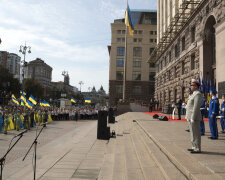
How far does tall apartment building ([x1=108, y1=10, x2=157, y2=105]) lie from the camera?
60.3 metres

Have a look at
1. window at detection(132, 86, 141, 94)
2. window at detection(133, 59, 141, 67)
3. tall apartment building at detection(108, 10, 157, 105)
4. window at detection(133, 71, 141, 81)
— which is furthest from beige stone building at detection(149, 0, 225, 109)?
window at detection(133, 59, 141, 67)

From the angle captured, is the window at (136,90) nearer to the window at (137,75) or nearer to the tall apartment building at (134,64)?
the tall apartment building at (134,64)

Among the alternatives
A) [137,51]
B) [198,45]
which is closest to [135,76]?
[137,51]

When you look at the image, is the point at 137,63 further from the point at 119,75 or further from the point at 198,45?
the point at 198,45

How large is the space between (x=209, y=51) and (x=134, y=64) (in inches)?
1687

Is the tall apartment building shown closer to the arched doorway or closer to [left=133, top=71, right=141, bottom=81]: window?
[left=133, top=71, right=141, bottom=81]: window

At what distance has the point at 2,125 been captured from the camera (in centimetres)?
1633

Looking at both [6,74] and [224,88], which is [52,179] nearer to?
[224,88]

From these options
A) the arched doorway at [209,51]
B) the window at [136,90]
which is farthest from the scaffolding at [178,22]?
the window at [136,90]

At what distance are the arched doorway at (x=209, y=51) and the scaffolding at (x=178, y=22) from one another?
2.95m

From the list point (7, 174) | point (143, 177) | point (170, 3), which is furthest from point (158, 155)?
point (170, 3)

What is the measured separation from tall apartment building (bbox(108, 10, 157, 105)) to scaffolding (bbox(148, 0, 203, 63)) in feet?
45.1

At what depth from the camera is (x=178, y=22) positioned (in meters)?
24.6

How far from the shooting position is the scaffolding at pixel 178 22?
2188cm
